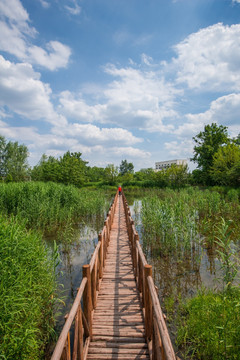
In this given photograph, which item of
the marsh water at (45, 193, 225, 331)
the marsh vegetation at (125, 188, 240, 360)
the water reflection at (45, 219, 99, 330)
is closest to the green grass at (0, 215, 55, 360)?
the water reflection at (45, 219, 99, 330)

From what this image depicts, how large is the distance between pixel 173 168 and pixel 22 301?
1377 inches

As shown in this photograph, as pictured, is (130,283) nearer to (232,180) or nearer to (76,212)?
(76,212)

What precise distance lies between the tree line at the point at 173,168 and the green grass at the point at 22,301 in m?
22.8

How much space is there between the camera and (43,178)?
36750 mm

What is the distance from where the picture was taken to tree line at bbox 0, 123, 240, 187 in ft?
88.9

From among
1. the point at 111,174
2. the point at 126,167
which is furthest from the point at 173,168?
the point at 126,167

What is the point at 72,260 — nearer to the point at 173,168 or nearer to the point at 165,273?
the point at 165,273

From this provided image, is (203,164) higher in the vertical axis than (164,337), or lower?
higher

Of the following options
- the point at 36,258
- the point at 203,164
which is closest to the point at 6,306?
the point at 36,258

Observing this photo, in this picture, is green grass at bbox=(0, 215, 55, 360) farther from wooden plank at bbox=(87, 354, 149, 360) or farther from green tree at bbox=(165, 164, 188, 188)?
green tree at bbox=(165, 164, 188, 188)

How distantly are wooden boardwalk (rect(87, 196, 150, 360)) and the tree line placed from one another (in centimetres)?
2119

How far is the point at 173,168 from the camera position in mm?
36125

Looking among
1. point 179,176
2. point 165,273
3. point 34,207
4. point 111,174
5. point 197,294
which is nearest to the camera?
point 197,294

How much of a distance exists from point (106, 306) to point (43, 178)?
35.9 m
